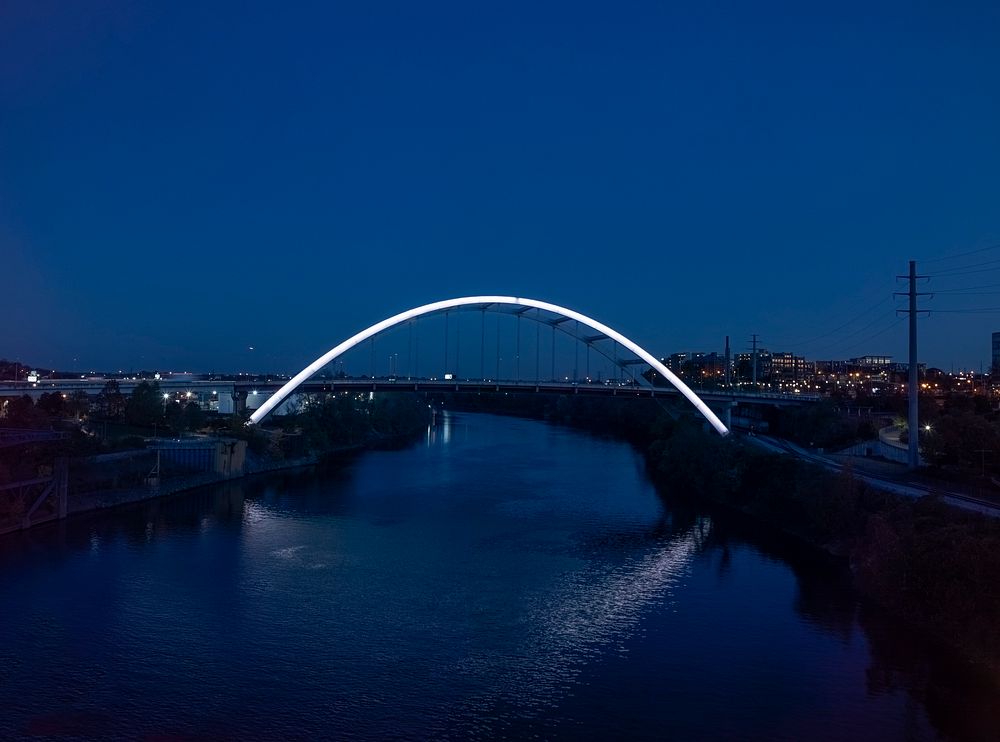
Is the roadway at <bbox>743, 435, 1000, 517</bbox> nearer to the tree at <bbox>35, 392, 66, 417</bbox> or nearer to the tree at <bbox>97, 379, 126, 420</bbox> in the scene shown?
the tree at <bbox>35, 392, 66, 417</bbox>

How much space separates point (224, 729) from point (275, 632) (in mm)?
2218

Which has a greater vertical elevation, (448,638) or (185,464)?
(185,464)

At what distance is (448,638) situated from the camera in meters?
9.16

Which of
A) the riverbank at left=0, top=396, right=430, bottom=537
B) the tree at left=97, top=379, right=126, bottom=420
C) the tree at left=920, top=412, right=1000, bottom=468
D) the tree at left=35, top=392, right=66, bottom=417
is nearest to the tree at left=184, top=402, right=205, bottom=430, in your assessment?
the riverbank at left=0, top=396, right=430, bottom=537

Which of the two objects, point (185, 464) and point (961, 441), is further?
point (185, 464)

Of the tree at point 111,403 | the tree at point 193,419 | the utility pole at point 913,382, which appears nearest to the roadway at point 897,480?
the utility pole at point 913,382

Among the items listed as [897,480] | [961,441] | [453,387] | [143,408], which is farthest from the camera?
[143,408]

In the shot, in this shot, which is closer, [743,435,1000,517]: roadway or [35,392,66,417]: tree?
[743,435,1000,517]: roadway

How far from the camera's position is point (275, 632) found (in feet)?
30.5

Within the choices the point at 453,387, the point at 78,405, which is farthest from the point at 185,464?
Answer: the point at 453,387

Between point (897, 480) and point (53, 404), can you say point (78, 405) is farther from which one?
point (897, 480)

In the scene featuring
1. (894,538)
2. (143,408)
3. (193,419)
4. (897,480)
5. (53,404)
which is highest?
(53,404)

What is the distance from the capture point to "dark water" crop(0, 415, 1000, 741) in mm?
7398

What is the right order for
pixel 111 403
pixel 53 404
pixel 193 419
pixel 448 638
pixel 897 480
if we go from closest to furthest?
pixel 448 638
pixel 897 480
pixel 53 404
pixel 193 419
pixel 111 403
